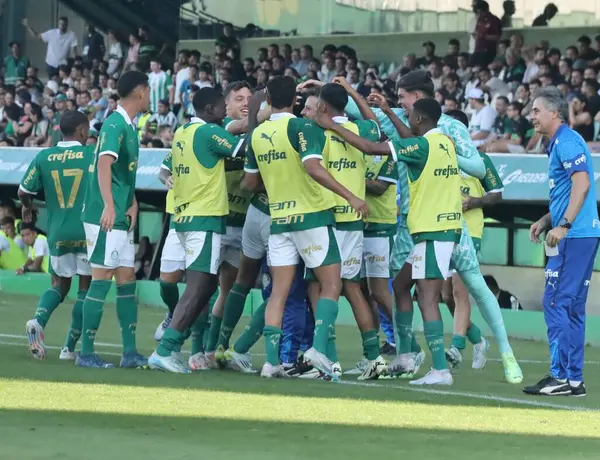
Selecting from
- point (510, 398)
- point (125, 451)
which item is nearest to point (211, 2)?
point (510, 398)

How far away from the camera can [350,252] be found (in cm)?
978

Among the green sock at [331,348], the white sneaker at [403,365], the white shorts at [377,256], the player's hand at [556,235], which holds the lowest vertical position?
the white sneaker at [403,365]

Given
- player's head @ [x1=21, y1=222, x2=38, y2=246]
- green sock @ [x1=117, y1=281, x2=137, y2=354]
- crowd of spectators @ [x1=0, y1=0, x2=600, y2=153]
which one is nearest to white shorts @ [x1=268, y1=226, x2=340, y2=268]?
green sock @ [x1=117, y1=281, x2=137, y2=354]

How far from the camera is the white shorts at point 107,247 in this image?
32.4 feet

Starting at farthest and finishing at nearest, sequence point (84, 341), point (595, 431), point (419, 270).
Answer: point (84, 341)
point (419, 270)
point (595, 431)

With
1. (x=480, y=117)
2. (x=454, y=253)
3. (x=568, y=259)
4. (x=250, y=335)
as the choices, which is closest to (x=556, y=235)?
(x=568, y=259)

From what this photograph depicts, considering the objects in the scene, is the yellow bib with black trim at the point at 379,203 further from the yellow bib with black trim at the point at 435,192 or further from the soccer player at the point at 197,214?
the soccer player at the point at 197,214

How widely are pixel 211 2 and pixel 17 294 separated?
11739mm

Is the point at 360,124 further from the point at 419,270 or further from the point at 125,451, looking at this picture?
the point at 125,451

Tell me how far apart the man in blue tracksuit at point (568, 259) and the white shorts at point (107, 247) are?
2959mm

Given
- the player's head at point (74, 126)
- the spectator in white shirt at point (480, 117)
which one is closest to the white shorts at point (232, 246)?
the player's head at point (74, 126)

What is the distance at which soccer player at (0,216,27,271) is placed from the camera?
783 inches

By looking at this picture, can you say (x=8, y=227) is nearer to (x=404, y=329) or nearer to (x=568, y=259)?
(x=404, y=329)

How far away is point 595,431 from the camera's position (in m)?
7.39
